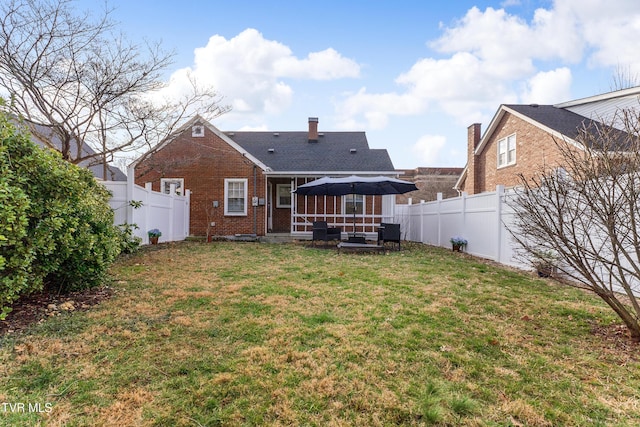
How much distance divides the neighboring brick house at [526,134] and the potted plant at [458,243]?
160 inches

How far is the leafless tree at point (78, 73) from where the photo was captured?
8.88m

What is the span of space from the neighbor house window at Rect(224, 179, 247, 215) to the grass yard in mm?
9662

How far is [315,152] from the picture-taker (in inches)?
659

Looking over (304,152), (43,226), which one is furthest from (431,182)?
(43,226)

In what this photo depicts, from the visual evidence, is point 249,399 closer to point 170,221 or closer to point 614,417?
point 614,417

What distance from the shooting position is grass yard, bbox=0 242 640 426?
7.19 feet

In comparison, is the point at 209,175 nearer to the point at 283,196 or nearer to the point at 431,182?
the point at 283,196

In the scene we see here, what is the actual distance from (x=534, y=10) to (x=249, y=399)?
1454 cm

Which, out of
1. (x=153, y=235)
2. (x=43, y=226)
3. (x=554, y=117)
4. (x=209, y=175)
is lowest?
(x=153, y=235)

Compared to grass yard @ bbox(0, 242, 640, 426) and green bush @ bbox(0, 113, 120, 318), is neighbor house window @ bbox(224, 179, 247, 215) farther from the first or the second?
grass yard @ bbox(0, 242, 640, 426)

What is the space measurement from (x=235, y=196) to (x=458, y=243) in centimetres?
949

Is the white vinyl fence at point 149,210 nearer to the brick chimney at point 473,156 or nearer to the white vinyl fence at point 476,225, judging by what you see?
the white vinyl fence at point 476,225

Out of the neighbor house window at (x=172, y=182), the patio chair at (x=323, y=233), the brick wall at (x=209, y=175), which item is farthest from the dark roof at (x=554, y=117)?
the neighbor house window at (x=172, y=182)

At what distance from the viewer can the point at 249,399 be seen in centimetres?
231
